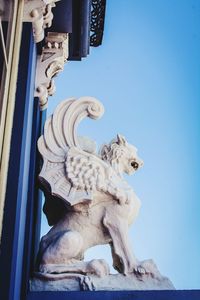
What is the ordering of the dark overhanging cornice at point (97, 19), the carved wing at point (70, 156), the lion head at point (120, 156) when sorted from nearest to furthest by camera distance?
the carved wing at point (70, 156) → the lion head at point (120, 156) → the dark overhanging cornice at point (97, 19)

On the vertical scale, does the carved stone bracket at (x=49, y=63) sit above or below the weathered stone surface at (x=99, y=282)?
above

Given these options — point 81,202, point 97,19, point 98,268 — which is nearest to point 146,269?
point 98,268

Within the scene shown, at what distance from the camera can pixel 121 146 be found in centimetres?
185

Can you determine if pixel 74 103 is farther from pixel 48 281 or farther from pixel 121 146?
pixel 48 281

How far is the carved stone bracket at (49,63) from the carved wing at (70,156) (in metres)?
0.12

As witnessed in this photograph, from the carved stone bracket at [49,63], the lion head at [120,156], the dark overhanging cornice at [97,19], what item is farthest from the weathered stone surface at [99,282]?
the dark overhanging cornice at [97,19]

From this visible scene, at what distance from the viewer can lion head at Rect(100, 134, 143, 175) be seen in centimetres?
181

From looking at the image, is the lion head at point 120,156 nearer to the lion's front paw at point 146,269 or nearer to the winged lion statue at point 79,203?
the winged lion statue at point 79,203

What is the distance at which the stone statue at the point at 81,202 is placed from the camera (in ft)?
4.94

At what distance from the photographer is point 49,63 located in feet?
6.51

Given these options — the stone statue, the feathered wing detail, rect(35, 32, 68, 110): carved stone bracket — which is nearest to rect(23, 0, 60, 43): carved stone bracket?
rect(35, 32, 68, 110): carved stone bracket

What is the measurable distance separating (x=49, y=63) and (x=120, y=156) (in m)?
0.54

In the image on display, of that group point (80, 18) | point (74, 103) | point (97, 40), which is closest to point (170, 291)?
point (74, 103)

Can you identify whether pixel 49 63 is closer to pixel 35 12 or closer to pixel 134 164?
pixel 35 12
